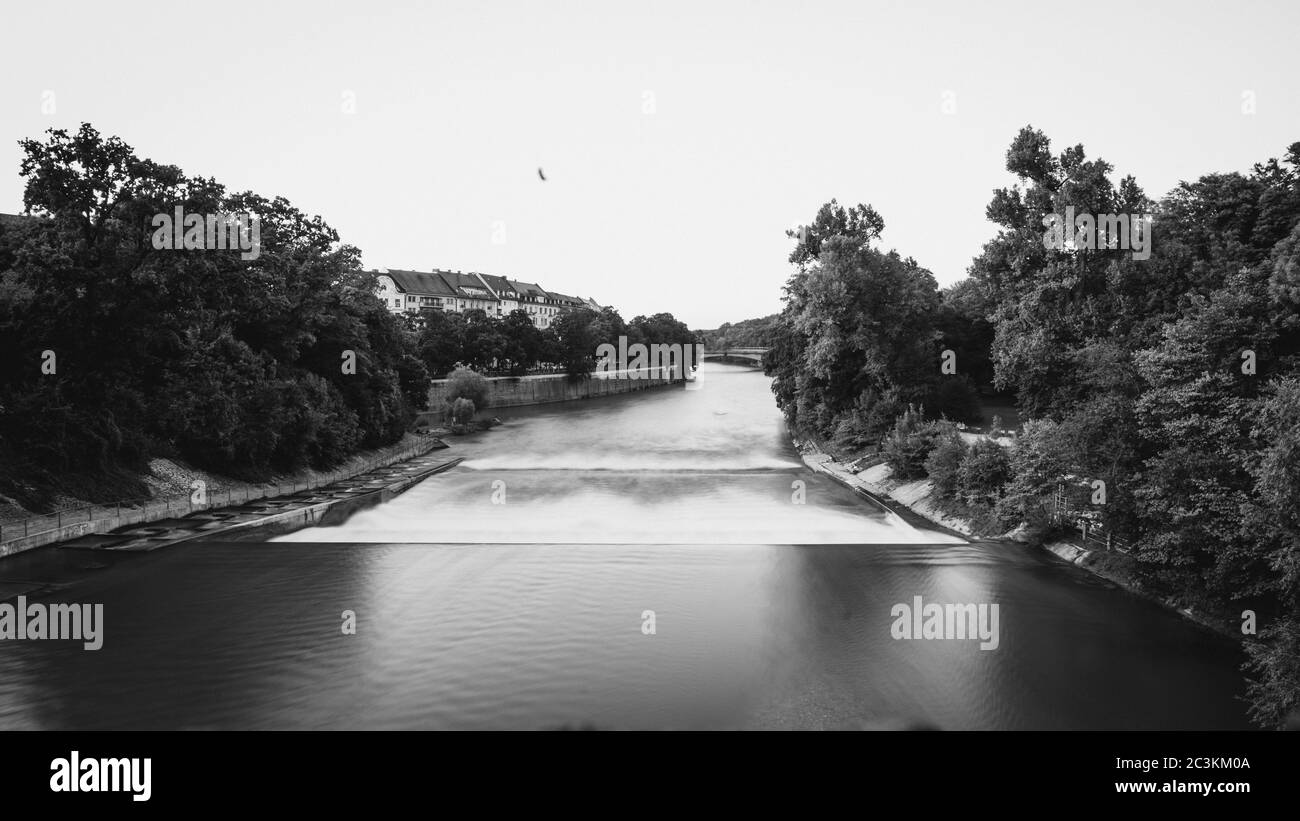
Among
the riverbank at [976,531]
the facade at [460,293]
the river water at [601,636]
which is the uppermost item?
the facade at [460,293]

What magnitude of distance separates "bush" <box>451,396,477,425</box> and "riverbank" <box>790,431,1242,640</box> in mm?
38252

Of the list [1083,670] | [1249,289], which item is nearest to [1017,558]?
[1083,670]

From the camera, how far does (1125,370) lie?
24.6 meters

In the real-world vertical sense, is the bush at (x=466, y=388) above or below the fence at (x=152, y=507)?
above

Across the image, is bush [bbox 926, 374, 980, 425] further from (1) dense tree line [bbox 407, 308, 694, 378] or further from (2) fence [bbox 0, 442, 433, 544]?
(1) dense tree line [bbox 407, 308, 694, 378]

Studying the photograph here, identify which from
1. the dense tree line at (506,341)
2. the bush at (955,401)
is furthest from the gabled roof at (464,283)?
the bush at (955,401)

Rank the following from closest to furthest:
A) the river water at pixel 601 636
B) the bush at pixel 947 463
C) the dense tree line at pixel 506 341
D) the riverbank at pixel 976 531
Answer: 1. the river water at pixel 601 636
2. the riverbank at pixel 976 531
3. the bush at pixel 947 463
4. the dense tree line at pixel 506 341

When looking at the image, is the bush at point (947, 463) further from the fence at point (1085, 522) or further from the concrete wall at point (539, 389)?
the concrete wall at point (539, 389)

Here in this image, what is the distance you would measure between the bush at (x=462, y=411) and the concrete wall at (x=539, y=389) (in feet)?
8.69

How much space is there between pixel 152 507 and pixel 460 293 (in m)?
126

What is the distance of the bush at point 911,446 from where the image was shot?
43.2 meters

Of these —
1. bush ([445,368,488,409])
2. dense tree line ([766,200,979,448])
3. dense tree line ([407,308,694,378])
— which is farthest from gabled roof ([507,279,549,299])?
dense tree line ([766,200,979,448])
